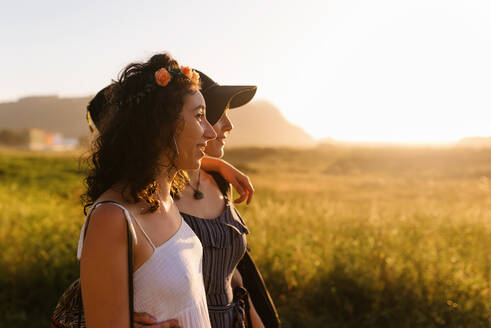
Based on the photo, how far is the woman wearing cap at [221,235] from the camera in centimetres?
205

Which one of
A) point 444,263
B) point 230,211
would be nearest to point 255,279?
point 230,211

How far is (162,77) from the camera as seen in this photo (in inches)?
58.3

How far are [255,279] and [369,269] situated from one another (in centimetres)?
232

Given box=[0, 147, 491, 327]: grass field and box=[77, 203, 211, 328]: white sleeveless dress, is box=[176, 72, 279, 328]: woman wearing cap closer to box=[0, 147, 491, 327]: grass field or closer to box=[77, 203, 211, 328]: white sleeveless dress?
box=[77, 203, 211, 328]: white sleeveless dress

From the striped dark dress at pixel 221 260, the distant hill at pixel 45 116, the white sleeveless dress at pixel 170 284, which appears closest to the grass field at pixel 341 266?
the striped dark dress at pixel 221 260

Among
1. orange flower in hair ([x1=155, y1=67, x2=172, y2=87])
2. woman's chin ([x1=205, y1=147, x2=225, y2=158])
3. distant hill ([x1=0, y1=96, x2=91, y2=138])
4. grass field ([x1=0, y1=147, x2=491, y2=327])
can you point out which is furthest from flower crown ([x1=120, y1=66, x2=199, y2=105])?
distant hill ([x1=0, y1=96, x2=91, y2=138])

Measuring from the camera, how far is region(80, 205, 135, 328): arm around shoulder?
3.95 feet

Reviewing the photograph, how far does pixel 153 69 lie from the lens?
1567 mm

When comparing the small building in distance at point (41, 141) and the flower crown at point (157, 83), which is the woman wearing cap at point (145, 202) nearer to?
the flower crown at point (157, 83)

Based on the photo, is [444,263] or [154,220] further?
[444,263]

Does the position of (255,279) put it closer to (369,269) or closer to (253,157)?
(369,269)

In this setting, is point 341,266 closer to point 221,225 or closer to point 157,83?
point 221,225

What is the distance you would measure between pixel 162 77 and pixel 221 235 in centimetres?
89

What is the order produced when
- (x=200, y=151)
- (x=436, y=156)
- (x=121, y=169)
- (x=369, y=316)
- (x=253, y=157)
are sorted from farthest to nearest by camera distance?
(x=253, y=157), (x=436, y=156), (x=369, y=316), (x=200, y=151), (x=121, y=169)
